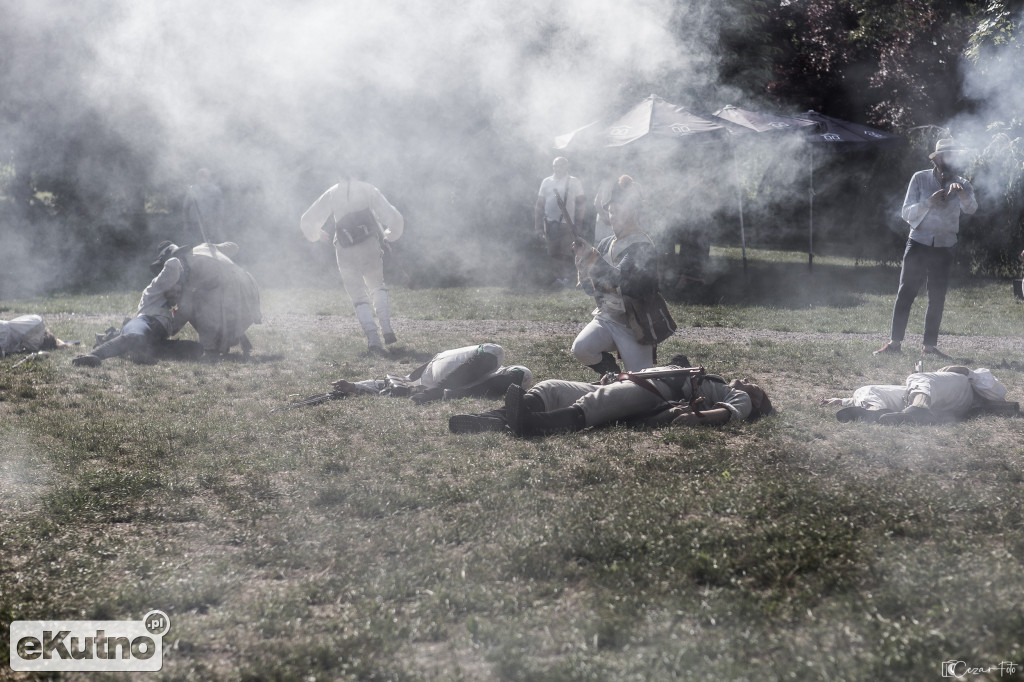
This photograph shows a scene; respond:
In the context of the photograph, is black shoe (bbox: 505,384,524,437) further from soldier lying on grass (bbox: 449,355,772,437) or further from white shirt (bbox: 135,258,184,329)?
white shirt (bbox: 135,258,184,329)

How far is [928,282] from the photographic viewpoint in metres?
7.86

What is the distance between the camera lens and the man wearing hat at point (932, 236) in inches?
303

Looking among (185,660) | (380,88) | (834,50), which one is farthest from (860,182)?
(185,660)

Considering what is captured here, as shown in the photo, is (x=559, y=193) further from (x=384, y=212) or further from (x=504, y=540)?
(x=504, y=540)

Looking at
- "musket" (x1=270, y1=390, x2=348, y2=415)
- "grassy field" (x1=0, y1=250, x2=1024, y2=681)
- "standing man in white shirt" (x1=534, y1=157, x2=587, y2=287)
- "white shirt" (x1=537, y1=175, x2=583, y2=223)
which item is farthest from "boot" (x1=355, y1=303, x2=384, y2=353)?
"white shirt" (x1=537, y1=175, x2=583, y2=223)

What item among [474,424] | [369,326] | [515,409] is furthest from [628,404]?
[369,326]

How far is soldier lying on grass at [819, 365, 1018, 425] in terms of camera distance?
5207 mm

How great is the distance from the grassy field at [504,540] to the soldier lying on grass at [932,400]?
18 cm

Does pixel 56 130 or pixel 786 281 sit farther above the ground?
pixel 56 130

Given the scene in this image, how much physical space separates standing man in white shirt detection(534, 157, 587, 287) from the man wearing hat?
4340 millimetres

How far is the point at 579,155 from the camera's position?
13.7 meters

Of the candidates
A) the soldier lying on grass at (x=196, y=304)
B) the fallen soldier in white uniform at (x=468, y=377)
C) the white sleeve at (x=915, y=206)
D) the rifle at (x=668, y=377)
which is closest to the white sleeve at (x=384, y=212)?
the soldier lying on grass at (x=196, y=304)

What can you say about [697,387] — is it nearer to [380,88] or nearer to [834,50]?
[380,88]

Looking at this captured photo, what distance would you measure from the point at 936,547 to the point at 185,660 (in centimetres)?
280
